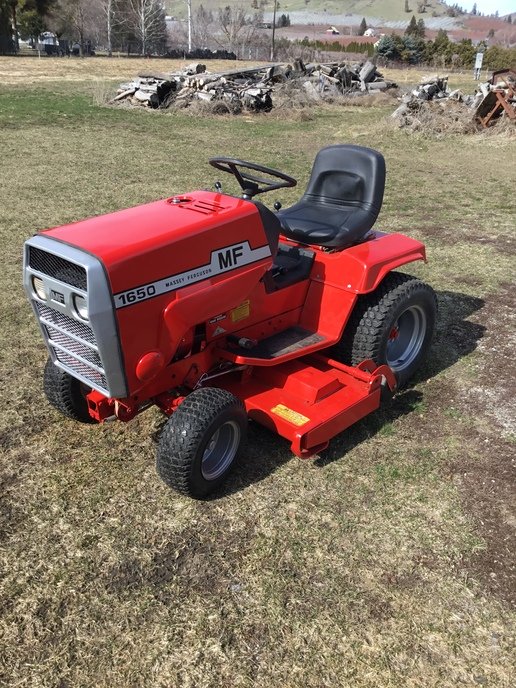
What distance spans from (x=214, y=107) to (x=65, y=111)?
3.76 meters

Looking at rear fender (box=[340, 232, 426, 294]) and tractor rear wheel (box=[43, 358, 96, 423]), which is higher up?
rear fender (box=[340, 232, 426, 294])

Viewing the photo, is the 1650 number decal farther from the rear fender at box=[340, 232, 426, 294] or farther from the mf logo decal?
the rear fender at box=[340, 232, 426, 294]

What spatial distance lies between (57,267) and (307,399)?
147 centimetres

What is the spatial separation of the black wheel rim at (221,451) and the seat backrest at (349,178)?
177 centimetres

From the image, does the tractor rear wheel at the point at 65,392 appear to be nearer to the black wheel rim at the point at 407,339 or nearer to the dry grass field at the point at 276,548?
the dry grass field at the point at 276,548

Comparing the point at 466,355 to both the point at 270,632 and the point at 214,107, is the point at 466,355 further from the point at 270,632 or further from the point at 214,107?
the point at 214,107

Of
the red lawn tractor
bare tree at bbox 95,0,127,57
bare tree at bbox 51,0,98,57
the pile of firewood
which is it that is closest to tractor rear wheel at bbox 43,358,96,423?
the red lawn tractor

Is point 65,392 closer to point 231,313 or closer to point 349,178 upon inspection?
point 231,313

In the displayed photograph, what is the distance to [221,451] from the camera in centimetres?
316

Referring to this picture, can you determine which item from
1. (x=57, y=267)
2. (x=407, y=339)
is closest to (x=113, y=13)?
(x=407, y=339)

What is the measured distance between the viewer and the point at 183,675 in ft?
7.38

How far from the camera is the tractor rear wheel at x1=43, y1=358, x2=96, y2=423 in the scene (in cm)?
339

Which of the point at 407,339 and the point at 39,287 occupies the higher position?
the point at 39,287

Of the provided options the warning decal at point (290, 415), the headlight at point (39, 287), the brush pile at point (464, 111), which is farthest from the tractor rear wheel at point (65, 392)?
the brush pile at point (464, 111)
